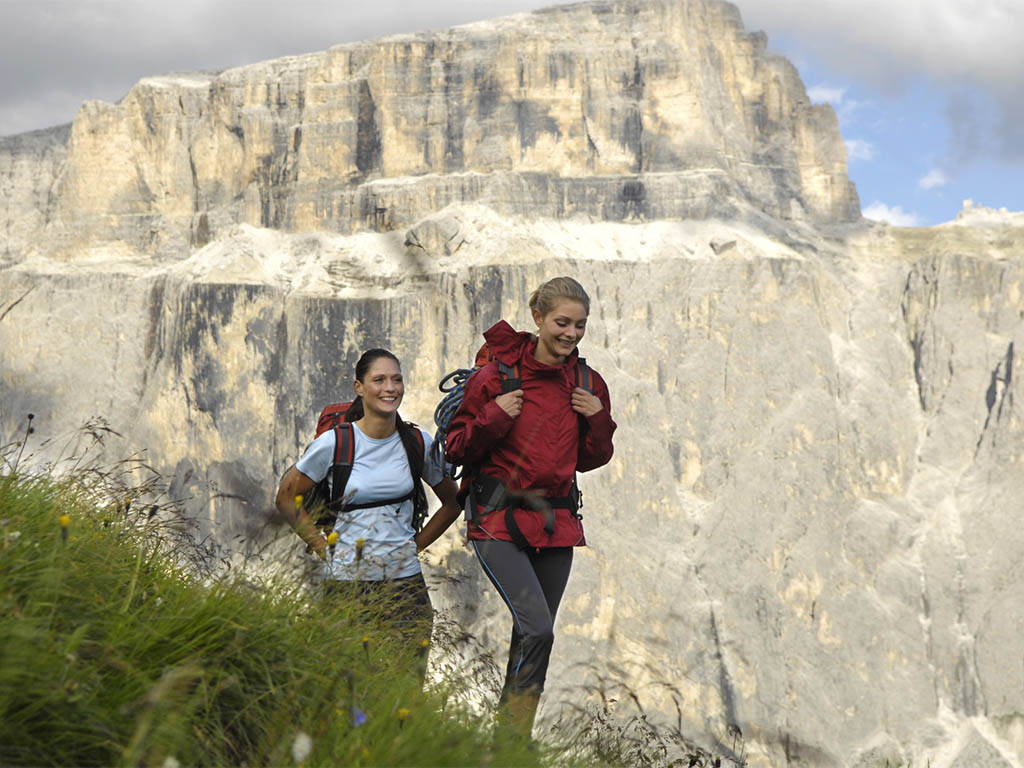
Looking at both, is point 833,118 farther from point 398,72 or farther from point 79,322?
point 79,322

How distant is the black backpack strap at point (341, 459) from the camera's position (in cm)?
457

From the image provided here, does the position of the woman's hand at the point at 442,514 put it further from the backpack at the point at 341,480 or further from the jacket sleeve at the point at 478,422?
the jacket sleeve at the point at 478,422

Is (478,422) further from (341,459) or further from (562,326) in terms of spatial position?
(341,459)

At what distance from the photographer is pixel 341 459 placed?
4.62 meters

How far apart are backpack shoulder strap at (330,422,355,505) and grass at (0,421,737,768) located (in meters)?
1.11

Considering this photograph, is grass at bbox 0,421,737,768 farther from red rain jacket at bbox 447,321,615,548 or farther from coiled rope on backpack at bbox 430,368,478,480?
coiled rope on backpack at bbox 430,368,478,480

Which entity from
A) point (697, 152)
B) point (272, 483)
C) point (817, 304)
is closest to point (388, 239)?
point (272, 483)

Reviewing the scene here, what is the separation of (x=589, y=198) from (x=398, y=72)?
502 inches

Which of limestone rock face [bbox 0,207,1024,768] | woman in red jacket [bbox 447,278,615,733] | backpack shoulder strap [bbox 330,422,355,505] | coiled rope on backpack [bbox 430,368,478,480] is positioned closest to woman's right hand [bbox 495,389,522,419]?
woman in red jacket [bbox 447,278,615,733]

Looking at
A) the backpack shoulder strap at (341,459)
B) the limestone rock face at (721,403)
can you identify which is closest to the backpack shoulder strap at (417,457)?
the backpack shoulder strap at (341,459)

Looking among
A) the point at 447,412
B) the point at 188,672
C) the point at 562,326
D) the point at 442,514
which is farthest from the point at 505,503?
the point at 188,672

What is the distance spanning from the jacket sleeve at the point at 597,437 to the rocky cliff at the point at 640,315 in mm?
32039

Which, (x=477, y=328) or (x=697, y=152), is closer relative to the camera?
(x=477, y=328)

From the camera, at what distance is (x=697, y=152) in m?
53.5
